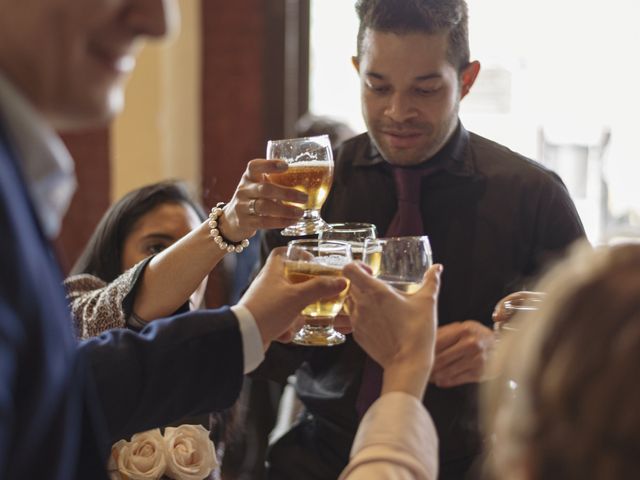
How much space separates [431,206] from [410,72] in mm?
342

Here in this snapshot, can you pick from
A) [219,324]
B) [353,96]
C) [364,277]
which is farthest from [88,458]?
[353,96]

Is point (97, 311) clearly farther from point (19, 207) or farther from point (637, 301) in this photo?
point (637, 301)

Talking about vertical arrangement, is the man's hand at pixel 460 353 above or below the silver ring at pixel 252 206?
below

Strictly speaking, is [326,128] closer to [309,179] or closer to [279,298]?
[309,179]

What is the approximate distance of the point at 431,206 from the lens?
2.28 m

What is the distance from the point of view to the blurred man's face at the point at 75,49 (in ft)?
3.10

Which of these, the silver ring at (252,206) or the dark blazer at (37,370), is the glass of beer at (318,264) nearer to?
the silver ring at (252,206)

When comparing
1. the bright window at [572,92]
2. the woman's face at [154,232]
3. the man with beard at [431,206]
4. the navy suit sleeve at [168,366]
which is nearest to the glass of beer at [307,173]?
the man with beard at [431,206]

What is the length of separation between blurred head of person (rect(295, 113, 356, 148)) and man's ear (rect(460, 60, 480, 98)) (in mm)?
1694

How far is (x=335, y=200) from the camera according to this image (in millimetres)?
2338

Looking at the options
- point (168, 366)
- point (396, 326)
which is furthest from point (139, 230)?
point (396, 326)

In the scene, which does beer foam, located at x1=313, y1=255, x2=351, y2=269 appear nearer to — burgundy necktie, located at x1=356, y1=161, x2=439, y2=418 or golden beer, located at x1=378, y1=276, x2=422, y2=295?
golden beer, located at x1=378, y1=276, x2=422, y2=295

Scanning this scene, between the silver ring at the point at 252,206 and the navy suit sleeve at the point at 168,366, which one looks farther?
the silver ring at the point at 252,206

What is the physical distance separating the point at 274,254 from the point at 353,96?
11.0 ft
